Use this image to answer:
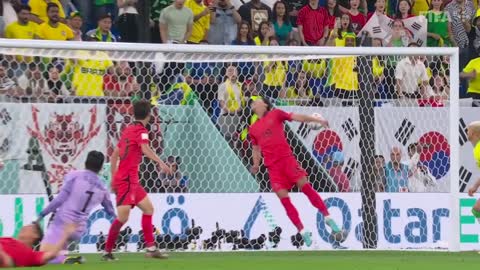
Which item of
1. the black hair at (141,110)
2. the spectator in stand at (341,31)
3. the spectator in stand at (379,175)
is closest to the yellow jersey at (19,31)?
the black hair at (141,110)

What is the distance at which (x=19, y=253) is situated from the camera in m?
12.4

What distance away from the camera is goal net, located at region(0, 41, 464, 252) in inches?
663

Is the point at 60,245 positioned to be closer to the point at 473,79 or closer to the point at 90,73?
the point at 90,73

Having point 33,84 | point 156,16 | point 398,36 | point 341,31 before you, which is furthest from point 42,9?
point 398,36

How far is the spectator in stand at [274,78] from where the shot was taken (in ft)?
59.5

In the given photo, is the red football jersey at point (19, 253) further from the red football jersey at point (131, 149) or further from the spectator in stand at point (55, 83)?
the spectator in stand at point (55, 83)

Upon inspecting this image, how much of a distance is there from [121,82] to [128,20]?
8.54 feet

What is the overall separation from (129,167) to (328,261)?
2694 millimetres

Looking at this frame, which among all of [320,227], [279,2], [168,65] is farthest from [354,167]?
[279,2]

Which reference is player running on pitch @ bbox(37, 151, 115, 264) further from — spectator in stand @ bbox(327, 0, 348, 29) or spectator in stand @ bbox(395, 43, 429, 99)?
spectator in stand @ bbox(327, 0, 348, 29)

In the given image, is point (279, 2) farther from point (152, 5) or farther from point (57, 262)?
point (57, 262)

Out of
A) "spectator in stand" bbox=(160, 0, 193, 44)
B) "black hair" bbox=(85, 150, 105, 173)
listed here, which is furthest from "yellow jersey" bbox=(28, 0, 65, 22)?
"black hair" bbox=(85, 150, 105, 173)

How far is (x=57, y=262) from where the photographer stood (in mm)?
14305

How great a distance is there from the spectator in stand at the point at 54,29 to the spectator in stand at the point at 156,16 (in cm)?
164
